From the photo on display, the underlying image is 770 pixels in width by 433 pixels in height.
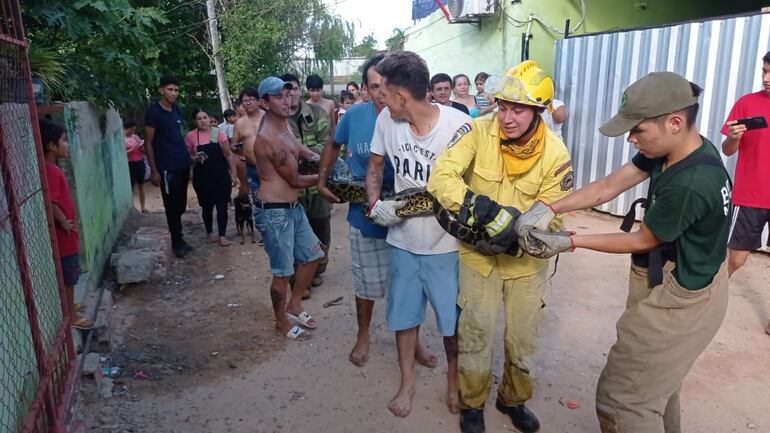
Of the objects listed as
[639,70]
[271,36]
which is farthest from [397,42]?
[639,70]

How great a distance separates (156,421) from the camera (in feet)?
10.5

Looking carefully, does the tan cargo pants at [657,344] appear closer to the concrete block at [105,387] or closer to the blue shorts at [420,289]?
the blue shorts at [420,289]

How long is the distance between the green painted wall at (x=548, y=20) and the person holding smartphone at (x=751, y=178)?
6120mm

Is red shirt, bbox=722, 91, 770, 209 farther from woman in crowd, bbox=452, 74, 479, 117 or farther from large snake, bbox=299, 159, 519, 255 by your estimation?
woman in crowd, bbox=452, 74, 479, 117

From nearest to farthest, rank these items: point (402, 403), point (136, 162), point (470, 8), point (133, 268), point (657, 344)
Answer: point (657, 344), point (402, 403), point (133, 268), point (136, 162), point (470, 8)

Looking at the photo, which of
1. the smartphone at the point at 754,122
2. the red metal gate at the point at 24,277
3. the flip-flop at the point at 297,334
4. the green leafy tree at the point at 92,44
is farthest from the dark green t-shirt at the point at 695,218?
the green leafy tree at the point at 92,44

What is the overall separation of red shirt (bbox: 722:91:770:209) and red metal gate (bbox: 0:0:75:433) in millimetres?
4439

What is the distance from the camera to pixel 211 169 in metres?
6.79

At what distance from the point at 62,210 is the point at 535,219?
9.60ft

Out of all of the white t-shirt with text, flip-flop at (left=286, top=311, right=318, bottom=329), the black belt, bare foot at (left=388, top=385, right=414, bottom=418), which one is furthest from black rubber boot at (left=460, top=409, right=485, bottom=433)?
the black belt

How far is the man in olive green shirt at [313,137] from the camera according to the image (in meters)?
5.21

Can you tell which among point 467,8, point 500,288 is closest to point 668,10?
point 467,8

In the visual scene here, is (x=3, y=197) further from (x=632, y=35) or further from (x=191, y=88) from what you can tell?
(x=191, y=88)

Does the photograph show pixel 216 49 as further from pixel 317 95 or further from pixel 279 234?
pixel 279 234
